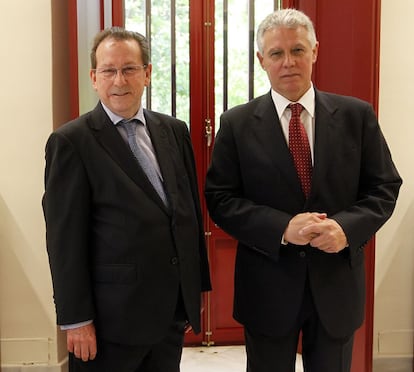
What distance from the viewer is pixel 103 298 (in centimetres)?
148

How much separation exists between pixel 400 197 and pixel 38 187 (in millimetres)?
1730

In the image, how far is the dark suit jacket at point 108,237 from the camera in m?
1.43

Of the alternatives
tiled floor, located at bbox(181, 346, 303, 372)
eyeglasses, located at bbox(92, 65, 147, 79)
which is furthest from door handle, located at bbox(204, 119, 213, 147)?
eyeglasses, located at bbox(92, 65, 147, 79)

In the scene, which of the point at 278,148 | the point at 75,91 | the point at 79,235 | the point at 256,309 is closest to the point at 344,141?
the point at 278,148

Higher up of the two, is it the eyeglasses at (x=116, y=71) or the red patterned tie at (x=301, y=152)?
the eyeglasses at (x=116, y=71)

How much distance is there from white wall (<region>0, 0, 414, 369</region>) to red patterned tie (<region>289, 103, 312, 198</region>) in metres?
1.11

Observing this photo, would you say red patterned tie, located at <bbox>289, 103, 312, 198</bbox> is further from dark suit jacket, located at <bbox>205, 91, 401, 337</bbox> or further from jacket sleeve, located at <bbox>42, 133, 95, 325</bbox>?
jacket sleeve, located at <bbox>42, 133, 95, 325</bbox>

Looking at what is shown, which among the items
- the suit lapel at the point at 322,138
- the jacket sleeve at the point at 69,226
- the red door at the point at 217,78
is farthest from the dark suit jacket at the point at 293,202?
the red door at the point at 217,78

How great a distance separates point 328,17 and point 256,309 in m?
1.48

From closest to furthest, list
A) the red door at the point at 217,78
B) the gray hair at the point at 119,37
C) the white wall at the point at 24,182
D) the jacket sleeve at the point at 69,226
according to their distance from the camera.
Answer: the jacket sleeve at the point at 69,226, the gray hair at the point at 119,37, the white wall at the point at 24,182, the red door at the point at 217,78

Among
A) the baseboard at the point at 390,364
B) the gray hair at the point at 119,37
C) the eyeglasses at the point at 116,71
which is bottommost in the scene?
the baseboard at the point at 390,364

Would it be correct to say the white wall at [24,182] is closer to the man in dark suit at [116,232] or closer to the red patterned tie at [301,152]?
the man in dark suit at [116,232]

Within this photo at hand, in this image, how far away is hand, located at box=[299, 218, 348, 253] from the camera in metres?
1.46

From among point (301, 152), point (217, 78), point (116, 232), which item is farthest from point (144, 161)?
point (217, 78)
